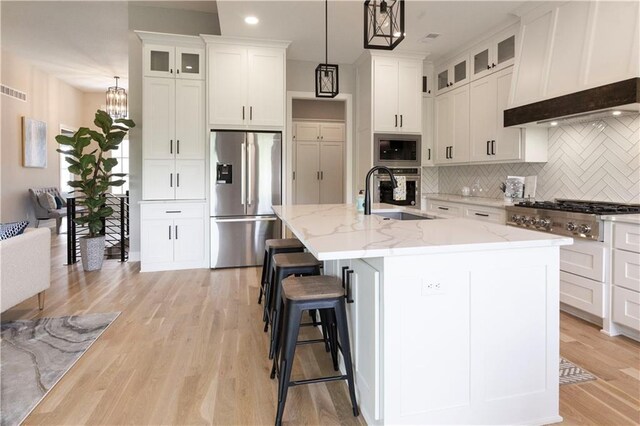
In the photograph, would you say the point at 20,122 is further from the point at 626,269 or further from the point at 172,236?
the point at 626,269

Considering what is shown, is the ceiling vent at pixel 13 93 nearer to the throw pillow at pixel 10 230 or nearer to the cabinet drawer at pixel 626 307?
the throw pillow at pixel 10 230

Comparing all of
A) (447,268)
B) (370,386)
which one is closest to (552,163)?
(447,268)

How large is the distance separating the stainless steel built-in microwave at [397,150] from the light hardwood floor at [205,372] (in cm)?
261

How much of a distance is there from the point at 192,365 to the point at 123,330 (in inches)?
35.0

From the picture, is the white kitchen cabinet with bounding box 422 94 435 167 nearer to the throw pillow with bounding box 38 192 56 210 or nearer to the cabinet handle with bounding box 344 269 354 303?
the cabinet handle with bounding box 344 269 354 303

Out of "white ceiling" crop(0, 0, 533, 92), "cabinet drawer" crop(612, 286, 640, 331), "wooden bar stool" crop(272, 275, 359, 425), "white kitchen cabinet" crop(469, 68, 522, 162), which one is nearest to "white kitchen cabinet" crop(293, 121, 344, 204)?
"white ceiling" crop(0, 0, 533, 92)

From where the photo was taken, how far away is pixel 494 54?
429 cm

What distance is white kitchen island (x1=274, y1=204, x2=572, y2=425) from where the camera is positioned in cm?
154

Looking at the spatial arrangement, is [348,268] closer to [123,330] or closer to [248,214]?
[123,330]

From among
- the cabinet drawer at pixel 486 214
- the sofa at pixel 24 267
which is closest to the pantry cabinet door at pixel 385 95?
the cabinet drawer at pixel 486 214

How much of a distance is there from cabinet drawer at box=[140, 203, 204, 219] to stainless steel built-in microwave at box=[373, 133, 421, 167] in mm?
2417

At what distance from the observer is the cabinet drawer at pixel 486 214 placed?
3797mm

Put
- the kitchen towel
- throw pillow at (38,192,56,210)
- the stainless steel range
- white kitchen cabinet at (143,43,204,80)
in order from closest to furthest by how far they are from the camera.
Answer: the stainless steel range → white kitchen cabinet at (143,43,204,80) → the kitchen towel → throw pillow at (38,192,56,210)

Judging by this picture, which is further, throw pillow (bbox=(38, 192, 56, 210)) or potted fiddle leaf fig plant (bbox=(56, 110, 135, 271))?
throw pillow (bbox=(38, 192, 56, 210))
